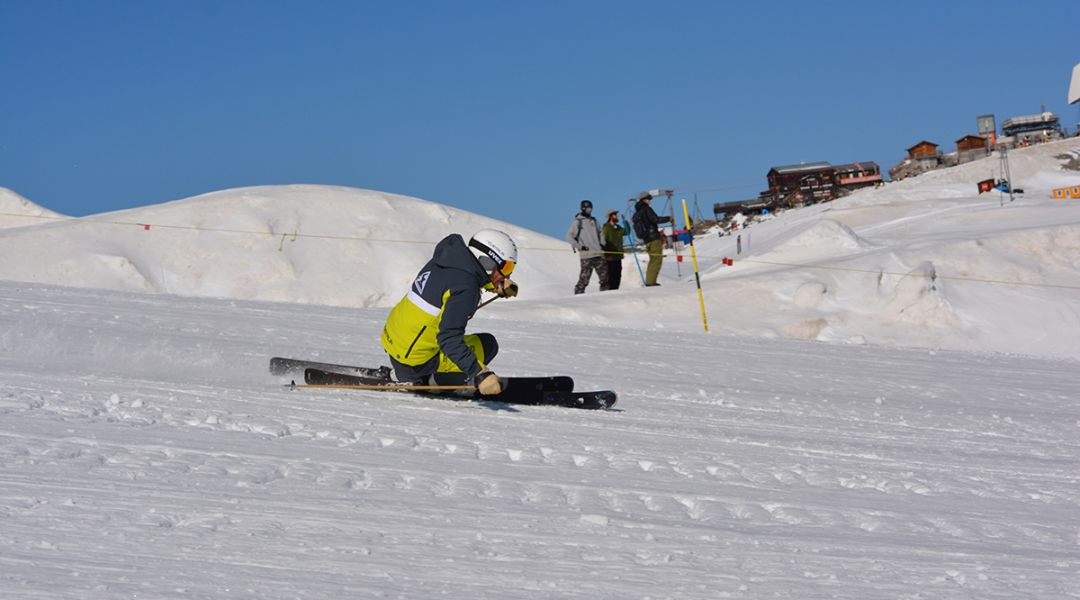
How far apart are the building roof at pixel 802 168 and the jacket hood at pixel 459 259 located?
208 ft

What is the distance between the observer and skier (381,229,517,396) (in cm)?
711

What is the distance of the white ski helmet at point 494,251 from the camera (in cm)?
736

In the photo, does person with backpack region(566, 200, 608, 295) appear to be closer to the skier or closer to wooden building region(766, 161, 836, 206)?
the skier

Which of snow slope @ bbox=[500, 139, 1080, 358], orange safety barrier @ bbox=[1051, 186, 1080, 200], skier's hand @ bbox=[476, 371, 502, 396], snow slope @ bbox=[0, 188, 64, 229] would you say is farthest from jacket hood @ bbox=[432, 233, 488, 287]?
orange safety barrier @ bbox=[1051, 186, 1080, 200]

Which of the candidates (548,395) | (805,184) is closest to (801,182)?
(805,184)

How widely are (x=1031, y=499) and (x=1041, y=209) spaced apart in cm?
2447

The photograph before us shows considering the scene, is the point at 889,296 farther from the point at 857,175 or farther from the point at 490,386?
the point at 857,175

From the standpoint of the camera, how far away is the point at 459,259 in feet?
23.6

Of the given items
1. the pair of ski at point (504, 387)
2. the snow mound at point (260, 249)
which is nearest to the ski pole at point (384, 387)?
the pair of ski at point (504, 387)

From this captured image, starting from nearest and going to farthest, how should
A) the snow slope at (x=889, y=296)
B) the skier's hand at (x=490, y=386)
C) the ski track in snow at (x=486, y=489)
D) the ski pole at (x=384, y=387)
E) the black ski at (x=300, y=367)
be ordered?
the ski track in snow at (x=486, y=489) < the skier's hand at (x=490, y=386) < the ski pole at (x=384, y=387) < the black ski at (x=300, y=367) < the snow slope at (x=889, y=296)

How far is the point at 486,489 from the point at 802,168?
2627 inches

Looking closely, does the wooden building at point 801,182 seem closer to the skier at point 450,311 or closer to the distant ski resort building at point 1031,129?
the distant ski resort building at point 1031,129

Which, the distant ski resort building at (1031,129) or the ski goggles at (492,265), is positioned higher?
the distant ski resort building at (1031,129)

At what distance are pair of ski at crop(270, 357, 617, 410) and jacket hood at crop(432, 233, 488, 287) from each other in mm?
1091
